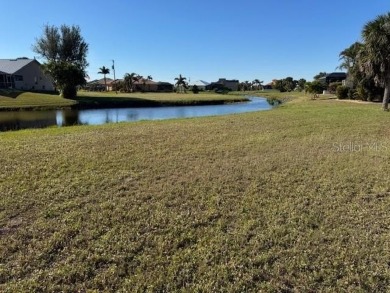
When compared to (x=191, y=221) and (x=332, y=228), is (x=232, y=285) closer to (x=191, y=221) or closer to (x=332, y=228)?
(x=191, y=221)

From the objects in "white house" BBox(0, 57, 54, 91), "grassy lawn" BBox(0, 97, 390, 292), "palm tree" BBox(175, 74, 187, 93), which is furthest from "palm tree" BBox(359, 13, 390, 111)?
"palm tree" BBox(175, 74, 187, 93)

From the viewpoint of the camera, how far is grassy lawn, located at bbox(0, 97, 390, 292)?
11.0 feet

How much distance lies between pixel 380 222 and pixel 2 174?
6660 millimetres

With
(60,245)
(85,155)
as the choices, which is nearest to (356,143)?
(85,155)

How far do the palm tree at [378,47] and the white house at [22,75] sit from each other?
46.3 meters

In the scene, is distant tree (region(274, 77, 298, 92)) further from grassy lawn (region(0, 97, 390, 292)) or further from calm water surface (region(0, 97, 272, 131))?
grassy lawn (region(0, 97, 390, 292))

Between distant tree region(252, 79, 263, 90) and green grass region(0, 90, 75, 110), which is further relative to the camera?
distant tree region(252, 79, 263, 90)

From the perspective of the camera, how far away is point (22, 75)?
49.3m

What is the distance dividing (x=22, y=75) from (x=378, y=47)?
4882 cm

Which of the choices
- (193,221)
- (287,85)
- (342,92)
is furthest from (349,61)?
(287,85)

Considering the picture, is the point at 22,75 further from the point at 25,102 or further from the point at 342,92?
the point at 342,92

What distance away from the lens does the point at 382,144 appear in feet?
31.3

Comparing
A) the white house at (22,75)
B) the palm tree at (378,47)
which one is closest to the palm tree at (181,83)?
the white house at (22,75)

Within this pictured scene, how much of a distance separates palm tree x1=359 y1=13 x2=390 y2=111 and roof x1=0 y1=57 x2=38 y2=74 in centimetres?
4712
